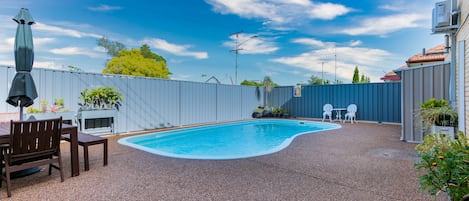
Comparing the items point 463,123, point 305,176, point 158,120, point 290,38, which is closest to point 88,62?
point 158,120

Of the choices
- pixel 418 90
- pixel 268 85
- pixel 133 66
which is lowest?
pixel 418 90

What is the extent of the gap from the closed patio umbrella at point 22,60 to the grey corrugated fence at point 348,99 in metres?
11.0

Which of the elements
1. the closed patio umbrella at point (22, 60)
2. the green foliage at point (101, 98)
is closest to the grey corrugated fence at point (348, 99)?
the green foliage at point (101, 98)

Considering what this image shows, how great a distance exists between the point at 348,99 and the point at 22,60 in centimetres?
1125

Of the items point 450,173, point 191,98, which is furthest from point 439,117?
point 191,98

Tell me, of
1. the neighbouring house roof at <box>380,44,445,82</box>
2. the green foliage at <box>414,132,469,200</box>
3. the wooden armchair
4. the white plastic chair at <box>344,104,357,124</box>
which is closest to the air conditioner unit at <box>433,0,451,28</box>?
the green foliage at <box>414,132,469,200</box>

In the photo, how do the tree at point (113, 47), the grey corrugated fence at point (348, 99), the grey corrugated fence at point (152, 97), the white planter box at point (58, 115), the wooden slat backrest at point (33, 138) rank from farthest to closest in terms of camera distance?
the tree at point (113, 47), the grey corrugated fence at point (348, 99), the grey corrugated fence at point (152, 97), the white planter box at point (58, 115), the wooden slat backrest at point (33, 138)

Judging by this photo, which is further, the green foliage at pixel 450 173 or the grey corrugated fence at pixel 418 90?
the grey corrugated fence at pixel 418 90

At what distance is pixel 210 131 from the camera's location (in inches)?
352

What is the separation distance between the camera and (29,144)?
2826 mm

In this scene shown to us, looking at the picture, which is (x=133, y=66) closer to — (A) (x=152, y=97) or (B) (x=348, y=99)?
(A) (x=152, y=97)

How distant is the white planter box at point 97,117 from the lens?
6.31m

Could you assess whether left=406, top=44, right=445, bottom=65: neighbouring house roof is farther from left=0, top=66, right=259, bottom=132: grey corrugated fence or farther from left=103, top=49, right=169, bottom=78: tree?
left=103, top=49, right=169, bottom=78: tree

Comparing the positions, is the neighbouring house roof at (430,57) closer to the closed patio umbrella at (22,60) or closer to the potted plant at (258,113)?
the potted plant at (258,113)
